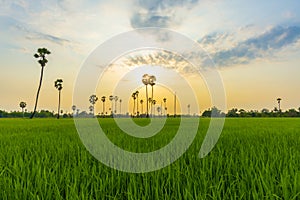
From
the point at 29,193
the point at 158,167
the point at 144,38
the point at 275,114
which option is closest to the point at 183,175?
the point at 158,167

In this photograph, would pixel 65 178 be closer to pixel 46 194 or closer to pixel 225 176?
pixel 46 194

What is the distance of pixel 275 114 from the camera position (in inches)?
2793

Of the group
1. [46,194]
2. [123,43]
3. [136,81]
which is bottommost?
[46,194]

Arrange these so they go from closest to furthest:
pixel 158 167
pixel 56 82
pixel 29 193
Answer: pixel 29 193, pixel 158 167, pixel 56 82

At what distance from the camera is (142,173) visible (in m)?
2.80

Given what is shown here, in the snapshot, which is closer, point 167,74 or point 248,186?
point 248,186

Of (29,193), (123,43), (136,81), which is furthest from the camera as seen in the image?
(136,81)

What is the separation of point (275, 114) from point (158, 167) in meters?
74.5

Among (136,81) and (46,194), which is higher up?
(136,81)

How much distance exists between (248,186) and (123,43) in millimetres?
2878

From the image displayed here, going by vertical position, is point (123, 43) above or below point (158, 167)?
above

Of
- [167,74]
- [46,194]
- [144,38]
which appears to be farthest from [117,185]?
[167,74]

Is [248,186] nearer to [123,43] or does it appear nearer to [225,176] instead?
[225,176]

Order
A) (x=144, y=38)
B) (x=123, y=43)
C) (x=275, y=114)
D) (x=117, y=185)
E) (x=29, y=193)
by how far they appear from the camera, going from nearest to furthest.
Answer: (x=29, y=193) < (x=117, y=185) < (x=123, y=43) < (x=144, y=38) < (x=275, y=114)
